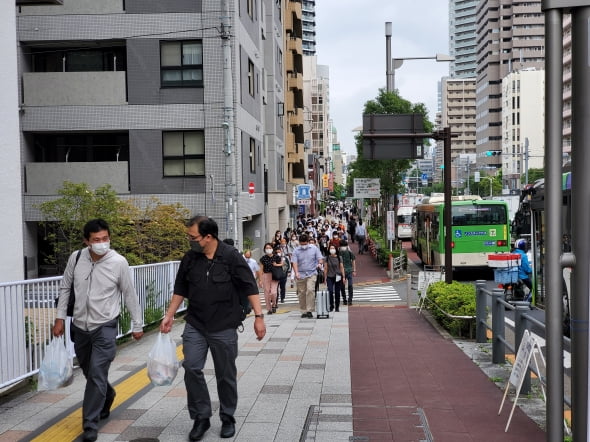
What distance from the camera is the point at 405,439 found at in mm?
5988

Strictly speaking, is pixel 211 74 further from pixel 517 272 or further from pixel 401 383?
pixel 401 383

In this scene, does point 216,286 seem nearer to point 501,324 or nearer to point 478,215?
point 501,324

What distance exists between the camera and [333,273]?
645 inches

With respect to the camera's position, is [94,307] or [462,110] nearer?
A: [94,307]

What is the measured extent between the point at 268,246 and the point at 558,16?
48.2ft

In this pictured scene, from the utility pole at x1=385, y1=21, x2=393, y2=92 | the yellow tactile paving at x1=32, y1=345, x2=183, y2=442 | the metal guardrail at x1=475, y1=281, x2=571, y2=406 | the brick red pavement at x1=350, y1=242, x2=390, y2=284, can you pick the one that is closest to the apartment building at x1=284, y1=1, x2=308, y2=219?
the brick red pavement at x1=350, y1=242, x2=390, y2=284

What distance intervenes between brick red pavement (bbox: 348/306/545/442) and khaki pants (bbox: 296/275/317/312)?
3105 mm

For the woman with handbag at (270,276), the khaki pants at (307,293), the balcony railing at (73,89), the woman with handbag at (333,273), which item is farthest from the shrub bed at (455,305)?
the balcony railing at (73,89)

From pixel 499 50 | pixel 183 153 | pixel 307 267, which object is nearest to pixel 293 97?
pixel 183 153

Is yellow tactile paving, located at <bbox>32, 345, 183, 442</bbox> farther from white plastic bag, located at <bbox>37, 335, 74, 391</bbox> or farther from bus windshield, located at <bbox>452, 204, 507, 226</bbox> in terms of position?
bus windshield, located at <bbox>452, 204, 507, 226</bbox>

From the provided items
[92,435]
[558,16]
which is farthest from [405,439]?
[558,16]

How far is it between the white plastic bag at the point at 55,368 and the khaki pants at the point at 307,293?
9.51 meters

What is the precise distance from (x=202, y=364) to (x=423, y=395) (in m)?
2.84

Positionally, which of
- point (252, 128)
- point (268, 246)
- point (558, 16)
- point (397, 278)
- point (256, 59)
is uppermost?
point (256, 59)
